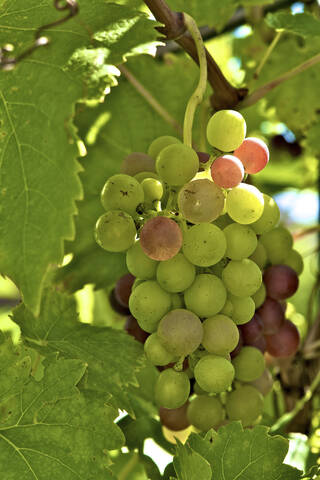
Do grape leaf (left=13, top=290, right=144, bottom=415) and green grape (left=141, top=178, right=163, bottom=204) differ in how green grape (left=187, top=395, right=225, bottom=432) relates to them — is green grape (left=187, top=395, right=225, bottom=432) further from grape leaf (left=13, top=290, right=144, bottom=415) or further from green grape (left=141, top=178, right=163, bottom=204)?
green grape (left=141, top=178, right=163, bottom=204)

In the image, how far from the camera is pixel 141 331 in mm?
801

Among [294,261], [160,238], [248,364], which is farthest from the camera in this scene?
[294,261]

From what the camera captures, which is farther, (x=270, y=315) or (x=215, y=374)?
(x=270, y=315)

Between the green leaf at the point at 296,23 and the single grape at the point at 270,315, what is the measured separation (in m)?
0.39

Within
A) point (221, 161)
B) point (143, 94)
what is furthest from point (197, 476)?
point (143, 94)

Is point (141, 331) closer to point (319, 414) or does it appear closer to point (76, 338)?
point (76, 338)

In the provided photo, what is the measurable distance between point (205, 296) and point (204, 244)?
61 mm

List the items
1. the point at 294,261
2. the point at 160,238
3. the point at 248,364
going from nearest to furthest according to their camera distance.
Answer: the point at 160,238 < the point at 248,364 < the point at 294,261

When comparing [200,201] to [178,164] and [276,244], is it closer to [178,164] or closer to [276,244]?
[178,164]

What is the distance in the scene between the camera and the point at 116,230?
0.69 meters

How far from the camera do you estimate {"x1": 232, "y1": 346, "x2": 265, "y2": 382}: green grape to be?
30.0 inches

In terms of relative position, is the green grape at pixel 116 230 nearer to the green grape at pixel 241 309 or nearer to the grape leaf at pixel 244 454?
the green grape at pixel 241 309

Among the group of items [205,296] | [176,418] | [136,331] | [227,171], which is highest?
[227,171]

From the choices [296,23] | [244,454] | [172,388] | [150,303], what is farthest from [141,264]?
[296,23]
